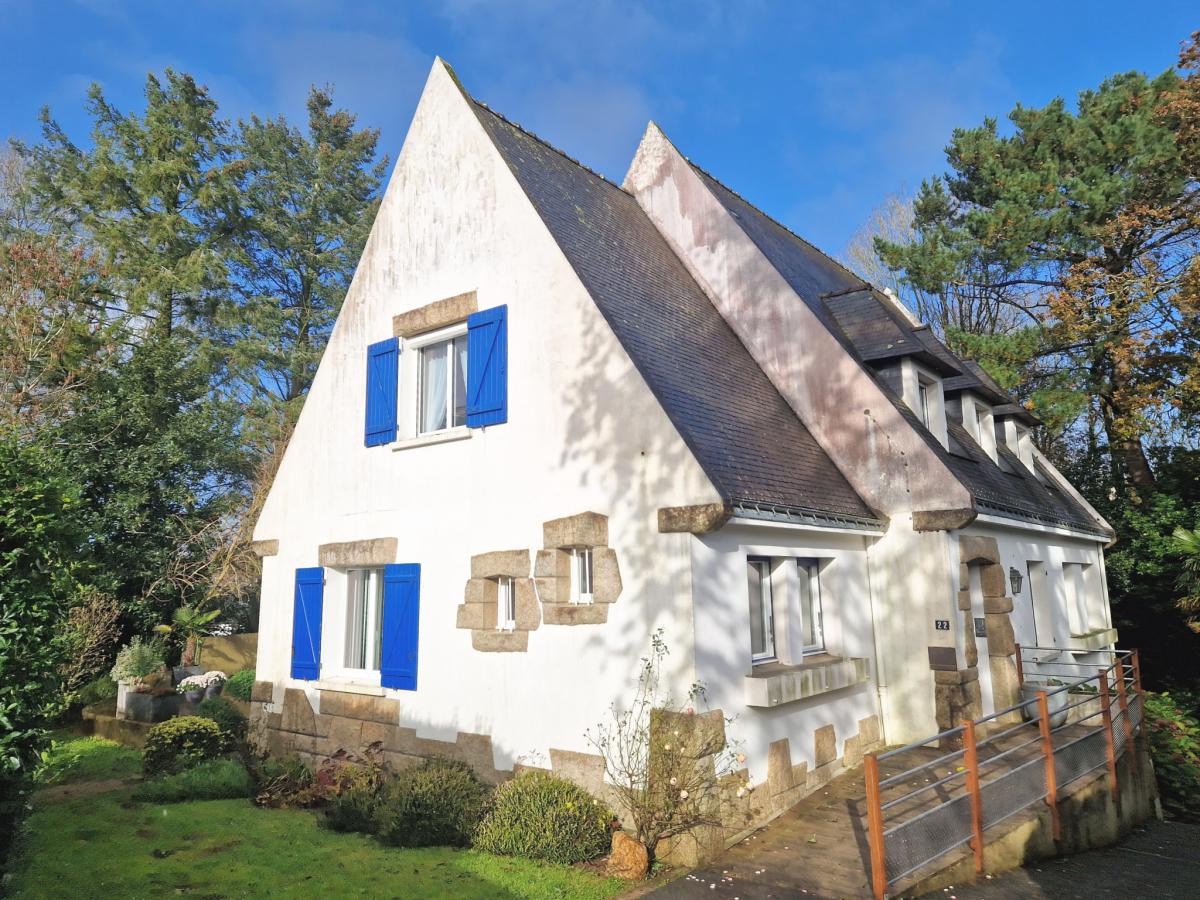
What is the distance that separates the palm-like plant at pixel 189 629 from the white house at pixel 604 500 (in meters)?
5.66

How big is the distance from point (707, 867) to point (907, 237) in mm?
24588

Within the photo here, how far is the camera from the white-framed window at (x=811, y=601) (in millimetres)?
8539

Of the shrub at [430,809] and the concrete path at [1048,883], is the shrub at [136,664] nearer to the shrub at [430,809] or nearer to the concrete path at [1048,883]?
the shrub at [430,809]

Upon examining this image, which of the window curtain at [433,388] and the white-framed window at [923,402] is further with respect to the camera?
the white-framed window at [923,402]

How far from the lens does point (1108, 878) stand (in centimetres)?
642

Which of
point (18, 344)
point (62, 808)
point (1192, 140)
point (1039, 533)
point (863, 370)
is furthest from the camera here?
point (1192, 140)

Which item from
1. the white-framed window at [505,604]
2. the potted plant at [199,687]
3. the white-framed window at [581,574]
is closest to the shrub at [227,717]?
the potted plant at [199,687]

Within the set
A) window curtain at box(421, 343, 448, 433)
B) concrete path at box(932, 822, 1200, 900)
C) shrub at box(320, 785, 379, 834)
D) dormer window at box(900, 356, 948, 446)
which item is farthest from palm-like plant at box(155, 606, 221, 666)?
concrete path at box(932, 822, 1200, 900)

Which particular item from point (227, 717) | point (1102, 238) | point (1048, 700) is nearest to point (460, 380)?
point (227, 717)

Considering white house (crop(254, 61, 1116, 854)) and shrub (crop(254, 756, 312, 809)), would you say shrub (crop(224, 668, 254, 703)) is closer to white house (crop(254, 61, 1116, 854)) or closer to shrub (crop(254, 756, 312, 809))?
white house (crop(254, 61, 1116, 854))

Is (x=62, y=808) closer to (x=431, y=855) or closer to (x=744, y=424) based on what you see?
(x=431, y=855)

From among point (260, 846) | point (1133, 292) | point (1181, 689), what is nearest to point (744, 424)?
point (260, 846)

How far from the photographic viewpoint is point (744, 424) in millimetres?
8531

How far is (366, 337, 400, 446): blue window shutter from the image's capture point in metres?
9.82
